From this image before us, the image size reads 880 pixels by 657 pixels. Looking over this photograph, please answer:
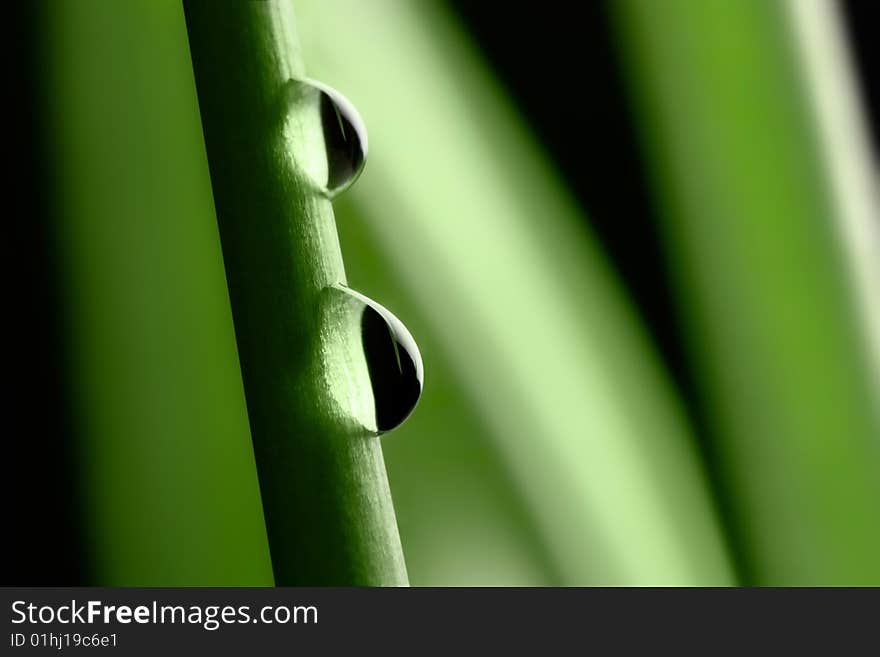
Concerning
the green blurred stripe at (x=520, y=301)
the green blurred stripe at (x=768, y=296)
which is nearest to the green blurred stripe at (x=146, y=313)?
the green blurred stripe at (x=520, y=301)

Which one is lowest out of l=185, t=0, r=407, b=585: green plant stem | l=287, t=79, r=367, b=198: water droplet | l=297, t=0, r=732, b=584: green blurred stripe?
l=185, t=0, r=407, b=585: green plant stem

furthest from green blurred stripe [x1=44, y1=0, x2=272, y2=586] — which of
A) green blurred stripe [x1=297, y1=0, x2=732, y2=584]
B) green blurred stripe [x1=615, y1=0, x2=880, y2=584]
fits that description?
green blurred stripe [x1=615, y1=0, x2=880, y2=584]

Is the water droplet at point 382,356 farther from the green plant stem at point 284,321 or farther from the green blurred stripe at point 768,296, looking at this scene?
the green blurred stripe at point 768,296

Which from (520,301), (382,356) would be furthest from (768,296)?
(382,356)

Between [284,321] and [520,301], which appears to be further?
[520,301]

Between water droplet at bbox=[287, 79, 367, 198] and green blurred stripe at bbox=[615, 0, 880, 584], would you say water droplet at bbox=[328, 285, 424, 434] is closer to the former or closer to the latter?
water droplet at bbox=[287, 79, 367, 198]

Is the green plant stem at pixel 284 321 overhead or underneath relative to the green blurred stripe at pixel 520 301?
underneath

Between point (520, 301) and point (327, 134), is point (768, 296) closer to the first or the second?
point (520, 301)

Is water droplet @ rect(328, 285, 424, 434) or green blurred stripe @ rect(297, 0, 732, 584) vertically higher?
green blurred stripe @ rect(297, 0, 732, 584)
